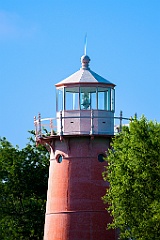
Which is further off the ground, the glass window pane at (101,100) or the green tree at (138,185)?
the glass window pane at (101,100)

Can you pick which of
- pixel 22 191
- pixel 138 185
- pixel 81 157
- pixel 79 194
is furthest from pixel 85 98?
pixel 22 191

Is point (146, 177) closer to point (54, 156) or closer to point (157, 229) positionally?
point (157, 229)

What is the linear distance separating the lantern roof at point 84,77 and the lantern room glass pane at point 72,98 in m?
0.43

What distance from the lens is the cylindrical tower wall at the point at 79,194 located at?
161ft

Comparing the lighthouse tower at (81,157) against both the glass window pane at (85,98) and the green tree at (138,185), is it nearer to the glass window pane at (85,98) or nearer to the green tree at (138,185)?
the glass window pane at (85,98)

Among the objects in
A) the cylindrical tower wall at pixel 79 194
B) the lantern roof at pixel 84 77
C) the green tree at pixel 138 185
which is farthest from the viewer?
the lantern roof at pixel 84 77

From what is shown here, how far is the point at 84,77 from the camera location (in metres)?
50.2

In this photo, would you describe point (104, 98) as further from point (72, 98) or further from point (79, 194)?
point (79, 194)

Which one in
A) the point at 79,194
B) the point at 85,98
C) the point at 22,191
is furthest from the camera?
the point at 22,191

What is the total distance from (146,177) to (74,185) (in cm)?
634

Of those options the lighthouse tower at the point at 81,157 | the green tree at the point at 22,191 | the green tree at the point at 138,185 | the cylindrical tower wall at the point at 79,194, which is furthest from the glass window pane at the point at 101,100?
the green tree at the point at 22,191

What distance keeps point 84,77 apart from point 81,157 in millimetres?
4240

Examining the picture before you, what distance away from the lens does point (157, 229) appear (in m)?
43.8

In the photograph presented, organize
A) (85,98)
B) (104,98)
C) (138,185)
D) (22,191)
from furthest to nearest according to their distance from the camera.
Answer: (22,191) < (104,98) < (85,98) < (138,185)
